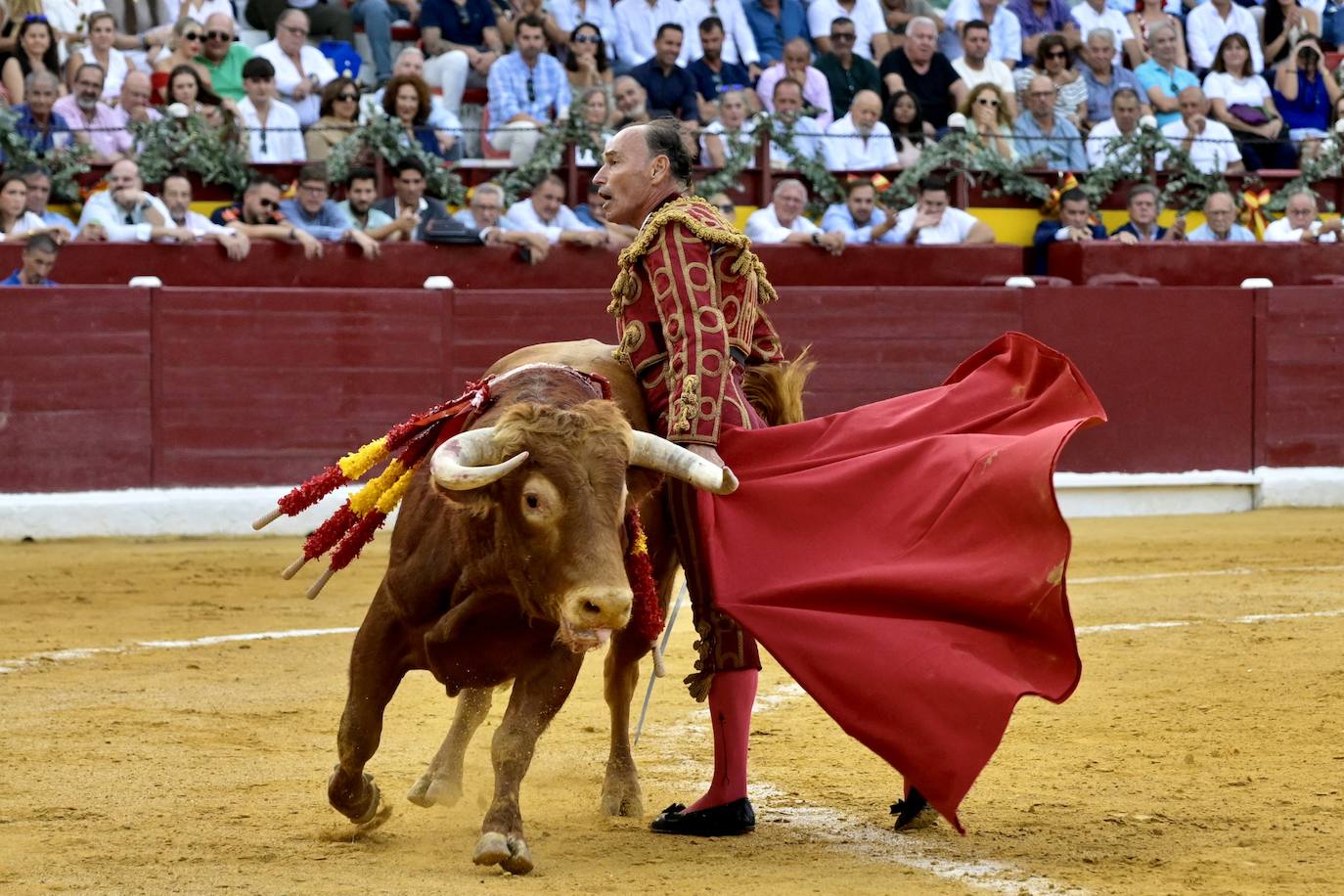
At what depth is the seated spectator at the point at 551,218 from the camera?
28.9 ft

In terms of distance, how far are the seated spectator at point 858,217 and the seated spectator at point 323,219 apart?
2307 mm

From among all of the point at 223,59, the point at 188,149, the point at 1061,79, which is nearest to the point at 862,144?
the point at 1061,79

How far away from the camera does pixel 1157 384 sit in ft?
31.7

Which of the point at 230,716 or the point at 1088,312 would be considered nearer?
the point at 230,716

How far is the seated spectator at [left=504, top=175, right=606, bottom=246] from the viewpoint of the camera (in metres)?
8.80

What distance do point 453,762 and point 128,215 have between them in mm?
5253

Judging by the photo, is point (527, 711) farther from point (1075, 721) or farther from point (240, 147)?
point (240, 147)

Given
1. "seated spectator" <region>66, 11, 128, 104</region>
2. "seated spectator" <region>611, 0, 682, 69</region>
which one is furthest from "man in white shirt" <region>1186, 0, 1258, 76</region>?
"seated spectator" <region>66, 11, 128, 104</region>

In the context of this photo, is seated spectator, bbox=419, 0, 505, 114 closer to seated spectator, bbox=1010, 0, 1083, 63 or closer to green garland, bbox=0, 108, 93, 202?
green garland, bbox=0, 108, 93, 202

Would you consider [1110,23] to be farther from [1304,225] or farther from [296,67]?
[296,67]

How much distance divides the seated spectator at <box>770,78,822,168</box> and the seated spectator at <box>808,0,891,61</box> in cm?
105

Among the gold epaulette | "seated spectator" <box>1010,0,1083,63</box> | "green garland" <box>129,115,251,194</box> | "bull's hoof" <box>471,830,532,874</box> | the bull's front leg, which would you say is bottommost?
"bull's hoof" <box>471,830,532,874</box>

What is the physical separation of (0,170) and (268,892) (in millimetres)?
5879

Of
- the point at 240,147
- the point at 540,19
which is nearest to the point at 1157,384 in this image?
the point at 540,19
